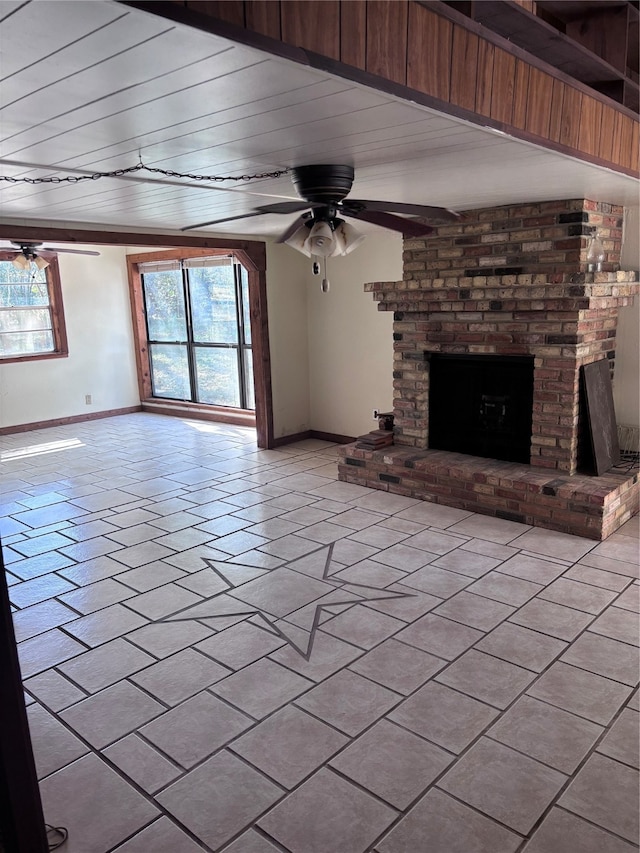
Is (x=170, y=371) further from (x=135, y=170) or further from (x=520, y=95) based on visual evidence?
(x=520, y=95)

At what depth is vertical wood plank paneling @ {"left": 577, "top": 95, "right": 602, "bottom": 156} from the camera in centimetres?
262

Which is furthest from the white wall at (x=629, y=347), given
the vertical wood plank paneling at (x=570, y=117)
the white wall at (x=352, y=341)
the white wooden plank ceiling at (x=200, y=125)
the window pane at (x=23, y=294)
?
the window pane at (x=23, y=294)

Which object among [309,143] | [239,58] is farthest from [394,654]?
[239,58]

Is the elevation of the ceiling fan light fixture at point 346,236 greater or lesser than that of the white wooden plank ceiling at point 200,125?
lesser

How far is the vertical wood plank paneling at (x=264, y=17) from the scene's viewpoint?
1.38 meters

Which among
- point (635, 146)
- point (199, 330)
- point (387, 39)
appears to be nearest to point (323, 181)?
point (387, 39)

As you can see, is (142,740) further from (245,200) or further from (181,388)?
(181,388)

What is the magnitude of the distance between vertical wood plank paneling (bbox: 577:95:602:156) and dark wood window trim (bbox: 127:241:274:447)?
3.82m

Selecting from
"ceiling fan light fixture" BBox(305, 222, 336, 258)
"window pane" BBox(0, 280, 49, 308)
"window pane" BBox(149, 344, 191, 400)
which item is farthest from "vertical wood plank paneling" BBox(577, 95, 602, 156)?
"window pane" BBox(0, 280, 49, 308)

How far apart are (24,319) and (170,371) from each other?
74.0 inches

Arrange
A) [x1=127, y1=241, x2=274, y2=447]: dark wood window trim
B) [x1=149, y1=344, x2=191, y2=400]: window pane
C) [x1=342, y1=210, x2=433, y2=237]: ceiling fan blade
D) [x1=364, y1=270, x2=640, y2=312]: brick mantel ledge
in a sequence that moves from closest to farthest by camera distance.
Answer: [x1=342, y1=210, x2=433, y2=237]: ceiling fan blade < [x1=364, y1=270, x2=640, y2=312]: brick mantel ledge < [x1=127, y1=241, x2=274, y2=447]: dark wood window trim < [x1=149, y1=344, x2=191, y2=400]: window pane

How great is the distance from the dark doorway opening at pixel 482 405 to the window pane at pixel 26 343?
511 centimetres

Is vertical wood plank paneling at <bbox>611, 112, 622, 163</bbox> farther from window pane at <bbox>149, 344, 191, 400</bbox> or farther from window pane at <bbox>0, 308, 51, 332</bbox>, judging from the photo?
window pane at <bbox>0, 308, 51, 332</bbox>

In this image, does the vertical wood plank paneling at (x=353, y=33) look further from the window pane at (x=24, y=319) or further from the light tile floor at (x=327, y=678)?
the window pane at (x=24, y=319)
